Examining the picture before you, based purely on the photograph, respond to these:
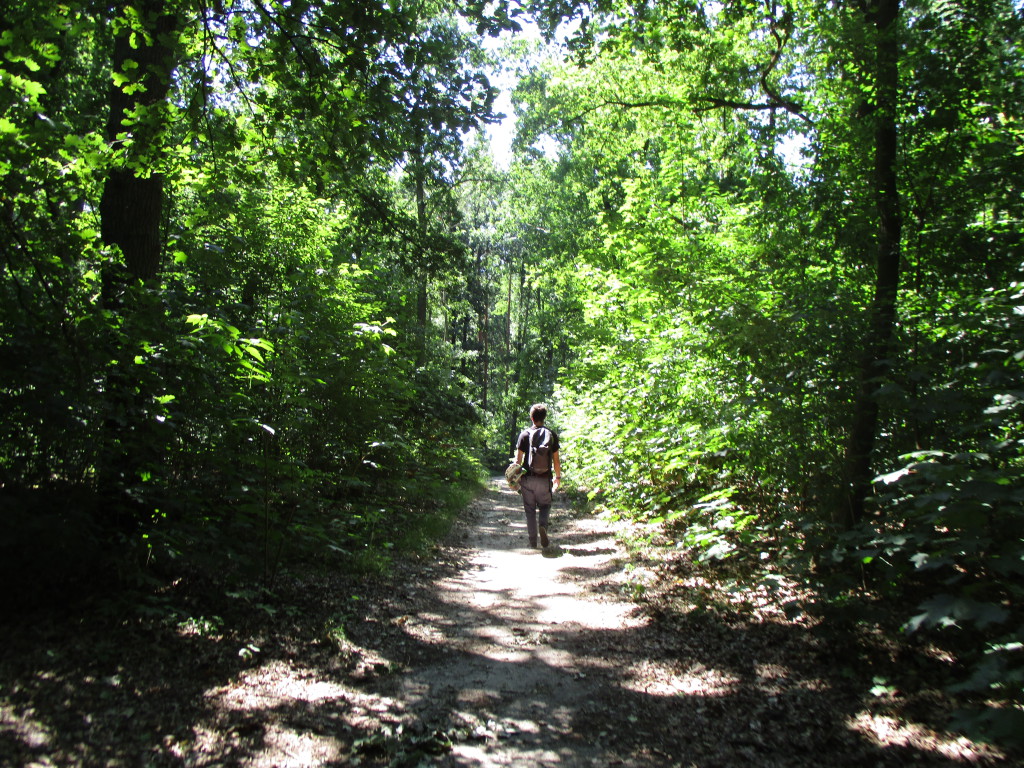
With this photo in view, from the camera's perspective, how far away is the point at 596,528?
485 inches

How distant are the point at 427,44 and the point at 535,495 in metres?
6.16

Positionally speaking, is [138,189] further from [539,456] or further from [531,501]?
[531,501]

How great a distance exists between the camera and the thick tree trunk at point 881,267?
461 centimetres

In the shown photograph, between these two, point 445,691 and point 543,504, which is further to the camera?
point 543,504

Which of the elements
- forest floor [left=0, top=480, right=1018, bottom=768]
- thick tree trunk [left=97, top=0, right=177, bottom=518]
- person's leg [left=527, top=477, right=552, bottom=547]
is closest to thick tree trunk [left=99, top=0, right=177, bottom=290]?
thick tree trunk [left=97, top=0, right=177, bottom=518]

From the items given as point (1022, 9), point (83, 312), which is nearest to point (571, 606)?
point (83, 312)

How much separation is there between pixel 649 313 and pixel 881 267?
426cm

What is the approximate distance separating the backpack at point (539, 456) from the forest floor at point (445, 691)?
346 cm

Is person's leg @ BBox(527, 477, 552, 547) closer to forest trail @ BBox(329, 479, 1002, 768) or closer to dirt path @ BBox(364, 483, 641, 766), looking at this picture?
dirt path @ BBox(364, 483, 641, 766)

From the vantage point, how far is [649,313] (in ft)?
30.3

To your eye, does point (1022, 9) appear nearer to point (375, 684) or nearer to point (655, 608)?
point (655, 608)

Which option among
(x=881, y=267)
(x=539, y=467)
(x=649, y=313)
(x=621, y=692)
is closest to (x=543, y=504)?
(x=539, y=467)

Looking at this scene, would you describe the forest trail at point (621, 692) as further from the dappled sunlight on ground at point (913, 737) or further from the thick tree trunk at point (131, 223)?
the thick tree trunk at point (131, 223)

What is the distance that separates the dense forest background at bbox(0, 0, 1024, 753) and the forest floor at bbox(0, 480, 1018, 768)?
0.45 m
